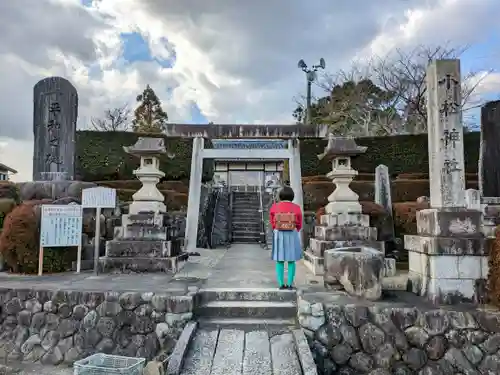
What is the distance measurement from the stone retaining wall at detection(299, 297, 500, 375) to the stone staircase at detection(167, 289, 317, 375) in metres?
0.44

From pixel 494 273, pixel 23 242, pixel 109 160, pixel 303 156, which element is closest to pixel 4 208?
pixel 23 242

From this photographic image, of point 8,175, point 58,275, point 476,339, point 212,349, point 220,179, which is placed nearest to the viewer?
point 212,349

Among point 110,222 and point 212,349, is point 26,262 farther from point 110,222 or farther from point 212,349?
point 212,349

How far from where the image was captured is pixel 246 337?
15.4 feet

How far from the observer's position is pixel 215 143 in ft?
41.3

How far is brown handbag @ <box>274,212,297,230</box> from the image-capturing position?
588 centimetres

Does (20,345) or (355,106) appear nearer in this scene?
(20,345)

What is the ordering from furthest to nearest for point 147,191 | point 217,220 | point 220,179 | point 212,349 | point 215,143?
point 220,179 → point 217,220 → point 215,143 → point 147,191 → point 212,349

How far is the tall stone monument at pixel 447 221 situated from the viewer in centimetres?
521

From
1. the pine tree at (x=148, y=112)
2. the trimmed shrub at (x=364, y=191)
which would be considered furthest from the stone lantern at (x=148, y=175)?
the pine tree at (x=148, y=112)

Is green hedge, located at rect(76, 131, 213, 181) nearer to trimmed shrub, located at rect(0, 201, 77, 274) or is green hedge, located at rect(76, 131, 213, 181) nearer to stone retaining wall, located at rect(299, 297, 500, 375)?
trimmed shrub, located at rect(0, 201, 77, 274)

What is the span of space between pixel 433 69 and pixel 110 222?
7399 mm

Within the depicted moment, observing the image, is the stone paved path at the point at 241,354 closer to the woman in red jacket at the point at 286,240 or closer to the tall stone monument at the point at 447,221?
the woman in red jacket at the point at 286,240

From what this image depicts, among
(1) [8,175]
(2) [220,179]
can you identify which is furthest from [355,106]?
(1) [8,175]
